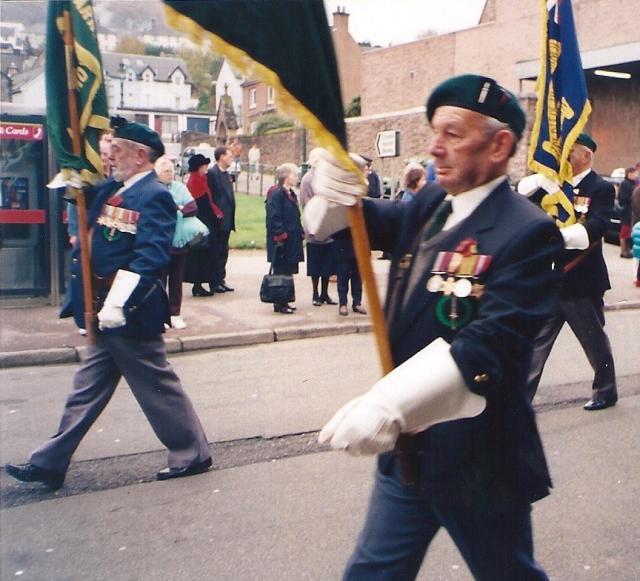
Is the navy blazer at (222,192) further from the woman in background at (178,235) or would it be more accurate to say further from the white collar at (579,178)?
the white collar at (579,178)

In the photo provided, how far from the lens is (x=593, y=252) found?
6043mm

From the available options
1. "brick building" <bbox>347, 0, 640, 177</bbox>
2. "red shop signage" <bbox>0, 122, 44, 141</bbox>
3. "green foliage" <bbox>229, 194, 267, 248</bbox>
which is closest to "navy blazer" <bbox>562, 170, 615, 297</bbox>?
"red shop signage" <bbox>0, 122, 44, 141</bbox>

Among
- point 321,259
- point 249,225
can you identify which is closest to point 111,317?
point 321,259

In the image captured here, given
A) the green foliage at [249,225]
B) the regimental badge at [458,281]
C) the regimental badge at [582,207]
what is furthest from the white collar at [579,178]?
the green foliage at [249,225]

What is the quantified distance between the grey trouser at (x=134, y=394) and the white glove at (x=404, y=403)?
2.75 metres

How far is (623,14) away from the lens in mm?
29031

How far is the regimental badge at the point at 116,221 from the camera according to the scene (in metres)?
4.50

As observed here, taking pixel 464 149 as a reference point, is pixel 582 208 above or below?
below

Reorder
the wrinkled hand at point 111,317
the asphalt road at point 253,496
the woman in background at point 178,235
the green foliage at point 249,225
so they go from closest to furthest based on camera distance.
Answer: the asphalt road at point 253,496, the wrinkled hand at point 111,317, the woman in background at point 178,235, the green foliage at point 249,225

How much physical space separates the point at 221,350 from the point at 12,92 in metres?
41.6

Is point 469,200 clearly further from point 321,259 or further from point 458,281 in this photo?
point 321,259

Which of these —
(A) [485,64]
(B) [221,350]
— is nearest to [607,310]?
(B) [221,350]

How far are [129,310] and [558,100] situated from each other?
11.3ft

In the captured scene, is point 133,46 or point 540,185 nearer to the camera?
point 540,185
